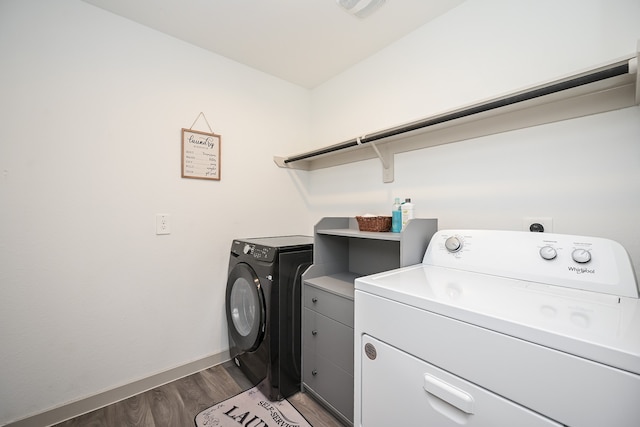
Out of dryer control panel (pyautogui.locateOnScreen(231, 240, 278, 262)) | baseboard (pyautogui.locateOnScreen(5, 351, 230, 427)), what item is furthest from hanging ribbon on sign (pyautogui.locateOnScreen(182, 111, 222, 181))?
baseboard (pyautogui.locateOnScreen(5, 351, 230, 427))

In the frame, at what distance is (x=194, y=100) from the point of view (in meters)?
1.95

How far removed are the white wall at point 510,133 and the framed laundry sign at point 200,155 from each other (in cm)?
116

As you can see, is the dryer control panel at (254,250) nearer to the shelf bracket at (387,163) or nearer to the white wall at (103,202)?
the white wall at (103,202)

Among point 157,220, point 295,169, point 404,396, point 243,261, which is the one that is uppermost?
point 295,169

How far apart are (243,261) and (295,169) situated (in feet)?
3.41

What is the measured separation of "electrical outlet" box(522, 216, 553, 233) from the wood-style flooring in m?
1.46

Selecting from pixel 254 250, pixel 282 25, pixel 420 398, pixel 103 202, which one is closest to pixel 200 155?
pixel 103 202

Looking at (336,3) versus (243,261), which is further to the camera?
(243,261)

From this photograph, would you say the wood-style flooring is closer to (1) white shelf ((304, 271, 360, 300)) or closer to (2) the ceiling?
(1) white shelf ((304, 271, 360, 300))

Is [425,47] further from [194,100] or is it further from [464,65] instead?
[194,100]

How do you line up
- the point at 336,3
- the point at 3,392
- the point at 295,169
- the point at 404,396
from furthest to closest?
the point at 295,169 < the point at 336,3 < the point at 3,392 < the point at 404,396

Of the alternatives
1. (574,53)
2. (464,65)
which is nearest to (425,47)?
(464,65)

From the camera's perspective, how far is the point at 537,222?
1287 mm

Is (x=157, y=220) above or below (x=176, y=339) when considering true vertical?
above
